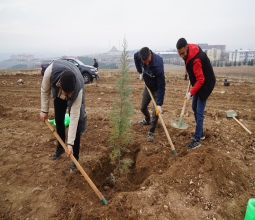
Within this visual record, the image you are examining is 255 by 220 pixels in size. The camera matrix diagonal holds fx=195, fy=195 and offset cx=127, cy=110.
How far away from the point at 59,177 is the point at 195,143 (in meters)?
2.96

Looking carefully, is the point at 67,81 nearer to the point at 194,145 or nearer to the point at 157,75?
the point at 157,75

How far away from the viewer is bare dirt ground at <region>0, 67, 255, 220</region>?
2879 millimetres

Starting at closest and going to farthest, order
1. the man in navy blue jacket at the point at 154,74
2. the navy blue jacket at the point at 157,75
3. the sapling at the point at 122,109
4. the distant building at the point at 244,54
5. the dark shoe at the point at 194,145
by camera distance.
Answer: the sapling at the point at 122,109 < the man in navy blue jacket at the point at 154,74 < the navy blue jacket at the point at 157,75 < the dark shoe at the point at 194,145 < the distant building at the point at 244,54

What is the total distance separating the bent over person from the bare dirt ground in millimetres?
666

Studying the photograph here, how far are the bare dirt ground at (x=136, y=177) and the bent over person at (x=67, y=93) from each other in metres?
0.67

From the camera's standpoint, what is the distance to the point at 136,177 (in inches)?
157

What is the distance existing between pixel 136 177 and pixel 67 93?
90.2 inches

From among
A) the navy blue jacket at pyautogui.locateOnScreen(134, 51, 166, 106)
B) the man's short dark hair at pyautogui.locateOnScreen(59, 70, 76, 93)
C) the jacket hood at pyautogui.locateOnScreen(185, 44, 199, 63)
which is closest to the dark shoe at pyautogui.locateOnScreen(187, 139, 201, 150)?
the navy blue jacket at pyautogui.locateOnScreen(134, 51, 166, 106)

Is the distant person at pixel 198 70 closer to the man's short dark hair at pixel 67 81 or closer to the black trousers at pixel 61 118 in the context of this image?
the man's short dark hair at pixel 67 81

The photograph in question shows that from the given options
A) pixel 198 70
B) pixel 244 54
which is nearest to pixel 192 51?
pixel 198 70

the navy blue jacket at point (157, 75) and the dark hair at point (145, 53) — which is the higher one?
the dark hair at point (145, 53)

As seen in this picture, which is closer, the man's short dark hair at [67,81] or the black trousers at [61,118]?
the man's short dark hair at [67,81]

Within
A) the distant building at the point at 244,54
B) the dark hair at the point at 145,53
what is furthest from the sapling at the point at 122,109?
the distant building at the point at 244,54

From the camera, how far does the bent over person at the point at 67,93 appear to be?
265cm
